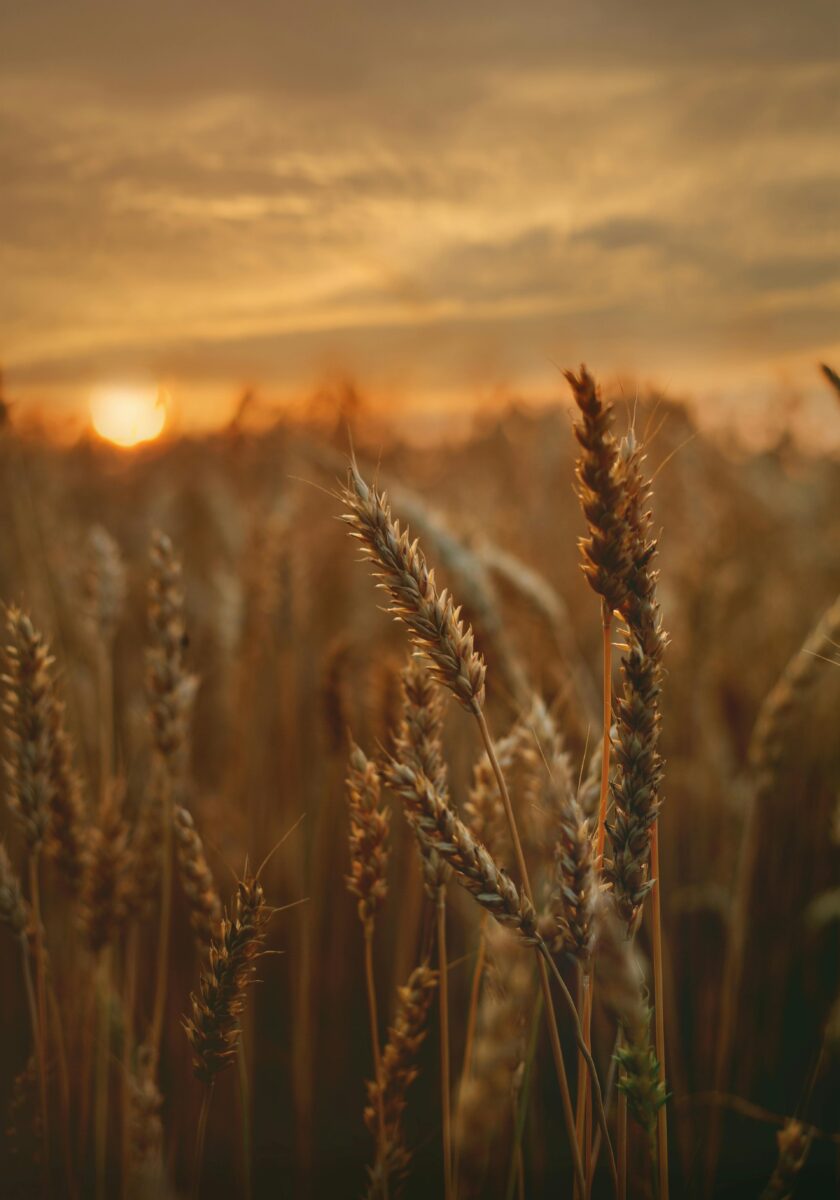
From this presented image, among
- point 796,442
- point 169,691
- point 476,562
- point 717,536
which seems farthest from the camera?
point 796,442

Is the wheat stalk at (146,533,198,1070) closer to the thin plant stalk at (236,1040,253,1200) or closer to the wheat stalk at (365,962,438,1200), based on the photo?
the thin plant stalk at (236,1040,253,1200)

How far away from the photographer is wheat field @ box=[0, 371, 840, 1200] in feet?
2.20

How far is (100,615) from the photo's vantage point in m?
1.36

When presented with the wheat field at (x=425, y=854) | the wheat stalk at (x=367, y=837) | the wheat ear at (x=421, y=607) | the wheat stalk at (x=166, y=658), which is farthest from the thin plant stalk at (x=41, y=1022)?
the wheat ear at (x=421, y=607)

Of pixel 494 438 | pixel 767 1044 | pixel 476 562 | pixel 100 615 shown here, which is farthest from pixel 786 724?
pixel 494 438

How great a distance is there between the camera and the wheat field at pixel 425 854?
67 cm

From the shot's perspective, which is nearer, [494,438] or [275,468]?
[275,468]

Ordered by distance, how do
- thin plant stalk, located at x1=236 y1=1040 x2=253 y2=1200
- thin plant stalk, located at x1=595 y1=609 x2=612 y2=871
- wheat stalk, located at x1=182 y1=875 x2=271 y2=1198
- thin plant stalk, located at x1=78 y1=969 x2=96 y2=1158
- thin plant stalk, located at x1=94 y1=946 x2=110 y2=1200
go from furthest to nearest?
1. thin plant stalk, located at x1=78 y1=969 x2=96 y2=1158
2. thin plant stalk, located at x1=94 y1=946 x2=110 y2=1200
3. thin plant stalk, located at x1=236 y1=1040 x2=253 y2=1200
4. wheat stalk, located at x1=182 y1=875 x2=271 y2=1198
5. thin plant stalk, located at x1=595 y1=609 x2=612 y2=871

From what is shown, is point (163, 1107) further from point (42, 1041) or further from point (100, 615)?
point (100, 615)

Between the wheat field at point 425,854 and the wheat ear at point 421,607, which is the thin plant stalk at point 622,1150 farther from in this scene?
the wheat ear at point 421,607

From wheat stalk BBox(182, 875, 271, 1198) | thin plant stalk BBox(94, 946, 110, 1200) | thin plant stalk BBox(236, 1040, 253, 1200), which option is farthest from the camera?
thin plant stalk BBox(94, 946, 110, 1200)

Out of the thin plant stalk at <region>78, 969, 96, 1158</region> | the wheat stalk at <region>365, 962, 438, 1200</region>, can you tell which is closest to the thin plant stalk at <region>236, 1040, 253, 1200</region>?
the wheat stalk at <region>365, 962, 438, 1200</region>

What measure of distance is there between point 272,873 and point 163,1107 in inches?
30.3

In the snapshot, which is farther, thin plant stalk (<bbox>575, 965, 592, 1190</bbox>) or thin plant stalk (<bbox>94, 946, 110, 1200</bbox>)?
thin plant stalk (<bbox>94, 946, 110, 1200</bbox>)
